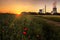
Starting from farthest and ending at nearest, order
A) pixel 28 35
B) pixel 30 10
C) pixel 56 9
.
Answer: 1. pixel 30 10
2. pixel 56 9
3. pixel 28 35

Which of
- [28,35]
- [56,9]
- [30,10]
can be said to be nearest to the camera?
[28,35]

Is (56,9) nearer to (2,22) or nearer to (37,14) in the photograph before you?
(37,14)

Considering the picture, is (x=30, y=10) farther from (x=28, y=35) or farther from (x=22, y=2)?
(x=28, y=35)

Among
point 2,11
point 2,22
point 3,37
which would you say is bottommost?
point 3,37

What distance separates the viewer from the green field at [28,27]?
3.45 feet

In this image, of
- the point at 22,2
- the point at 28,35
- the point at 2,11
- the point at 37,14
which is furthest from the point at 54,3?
the point at 2,11

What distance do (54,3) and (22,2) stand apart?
0.32 metres

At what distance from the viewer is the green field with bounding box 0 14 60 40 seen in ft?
3.45

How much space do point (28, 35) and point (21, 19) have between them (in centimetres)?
28

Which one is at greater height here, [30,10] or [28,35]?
[30,10]

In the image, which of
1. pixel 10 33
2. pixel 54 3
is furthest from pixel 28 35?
pixel 54 3

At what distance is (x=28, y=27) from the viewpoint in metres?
1.35

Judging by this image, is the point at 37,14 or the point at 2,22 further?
→ the point at 2,22

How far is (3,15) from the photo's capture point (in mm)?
1612
